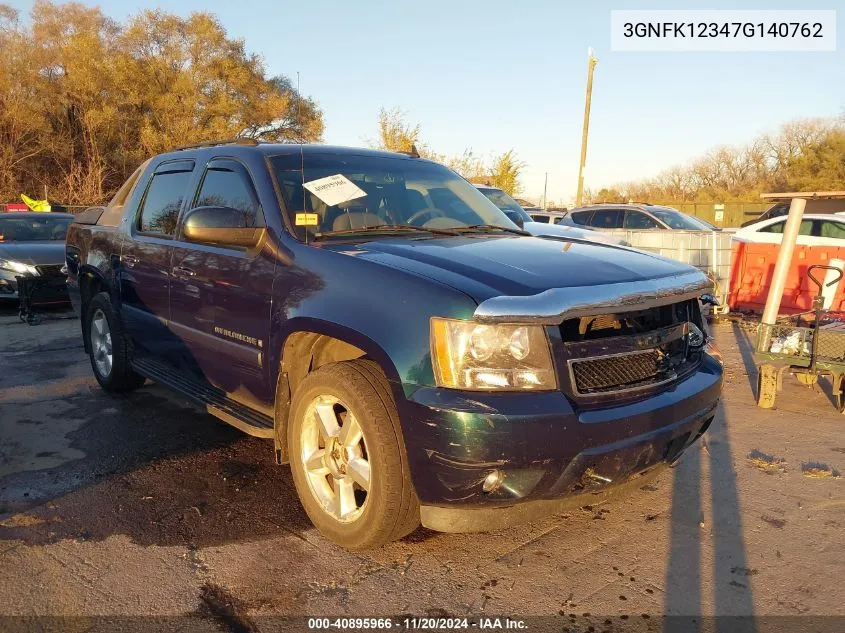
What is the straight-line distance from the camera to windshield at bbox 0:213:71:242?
1073 cm

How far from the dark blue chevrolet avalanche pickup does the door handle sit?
13mm

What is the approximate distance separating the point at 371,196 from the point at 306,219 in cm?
53

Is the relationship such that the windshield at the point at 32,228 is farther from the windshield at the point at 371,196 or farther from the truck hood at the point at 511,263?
the truck hood at the point at 511,263

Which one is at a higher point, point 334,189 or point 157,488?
point 334,189

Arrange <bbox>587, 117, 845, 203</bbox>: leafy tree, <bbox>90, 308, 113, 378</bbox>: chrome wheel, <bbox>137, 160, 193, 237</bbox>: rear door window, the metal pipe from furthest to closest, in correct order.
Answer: <bbox>587, 117, 845, 203</bbox>: leafy tree → the metal pipe → <bbox>90, 308, 113, 378</bbox>: chrome wheel → <bbox>137, 160, 193, 237</bbox>: rear door window

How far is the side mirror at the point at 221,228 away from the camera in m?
3.50

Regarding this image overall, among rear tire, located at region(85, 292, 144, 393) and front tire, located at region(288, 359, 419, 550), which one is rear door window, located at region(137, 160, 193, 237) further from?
front tire, located at region(288, 359, 419, 550)

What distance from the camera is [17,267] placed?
31.8 feet

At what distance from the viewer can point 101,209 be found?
5.88m

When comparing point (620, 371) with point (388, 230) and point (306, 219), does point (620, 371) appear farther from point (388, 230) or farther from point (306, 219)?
point (306, 219)

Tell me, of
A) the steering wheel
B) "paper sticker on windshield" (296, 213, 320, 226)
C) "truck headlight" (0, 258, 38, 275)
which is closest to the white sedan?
the steering wheel

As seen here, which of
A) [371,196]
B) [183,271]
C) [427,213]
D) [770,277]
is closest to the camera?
[371,196]

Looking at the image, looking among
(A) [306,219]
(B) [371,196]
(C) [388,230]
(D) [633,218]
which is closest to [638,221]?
(D) [633,218]

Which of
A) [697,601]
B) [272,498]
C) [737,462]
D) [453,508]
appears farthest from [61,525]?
[737,462]
